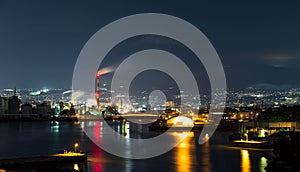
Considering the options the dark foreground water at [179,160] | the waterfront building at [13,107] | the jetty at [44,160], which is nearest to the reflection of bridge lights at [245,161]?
the dark foreground water at [179,160]

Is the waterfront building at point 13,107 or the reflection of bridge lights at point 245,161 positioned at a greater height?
the waterfront building at point 13,107

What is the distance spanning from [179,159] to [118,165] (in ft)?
4.38

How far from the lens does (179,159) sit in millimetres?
8766

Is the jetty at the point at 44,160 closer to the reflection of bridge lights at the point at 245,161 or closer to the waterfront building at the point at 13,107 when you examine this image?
the reflection of bridge lights at the point at 245,161

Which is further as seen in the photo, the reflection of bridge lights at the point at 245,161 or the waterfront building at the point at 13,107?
the waterfront building at the point at 13,107

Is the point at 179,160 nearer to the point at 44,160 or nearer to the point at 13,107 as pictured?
the point at 44,160

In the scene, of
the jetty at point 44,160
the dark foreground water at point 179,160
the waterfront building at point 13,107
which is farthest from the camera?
the waterfront building at point 13,107

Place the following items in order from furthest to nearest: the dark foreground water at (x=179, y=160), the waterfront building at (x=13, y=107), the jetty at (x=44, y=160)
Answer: the waterfront building at (x=13, y=107), the dark foreground water at (x=179, y=160), the jetty at (x=44, y=160)

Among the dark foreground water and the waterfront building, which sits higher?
the waterfront building

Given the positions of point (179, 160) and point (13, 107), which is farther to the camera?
point (13, 107)

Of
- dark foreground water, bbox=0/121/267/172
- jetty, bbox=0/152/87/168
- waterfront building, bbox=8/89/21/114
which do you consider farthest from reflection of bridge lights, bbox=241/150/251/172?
waterfront building, bbox=8/89/21/114

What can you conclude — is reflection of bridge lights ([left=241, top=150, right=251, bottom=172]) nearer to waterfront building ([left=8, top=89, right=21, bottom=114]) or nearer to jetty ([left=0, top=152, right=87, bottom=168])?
jetty ([left=0, top=152, right=87, bottom=168])

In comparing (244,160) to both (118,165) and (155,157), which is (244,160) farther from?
(118,165)

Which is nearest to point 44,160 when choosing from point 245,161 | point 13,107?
point 245,161
